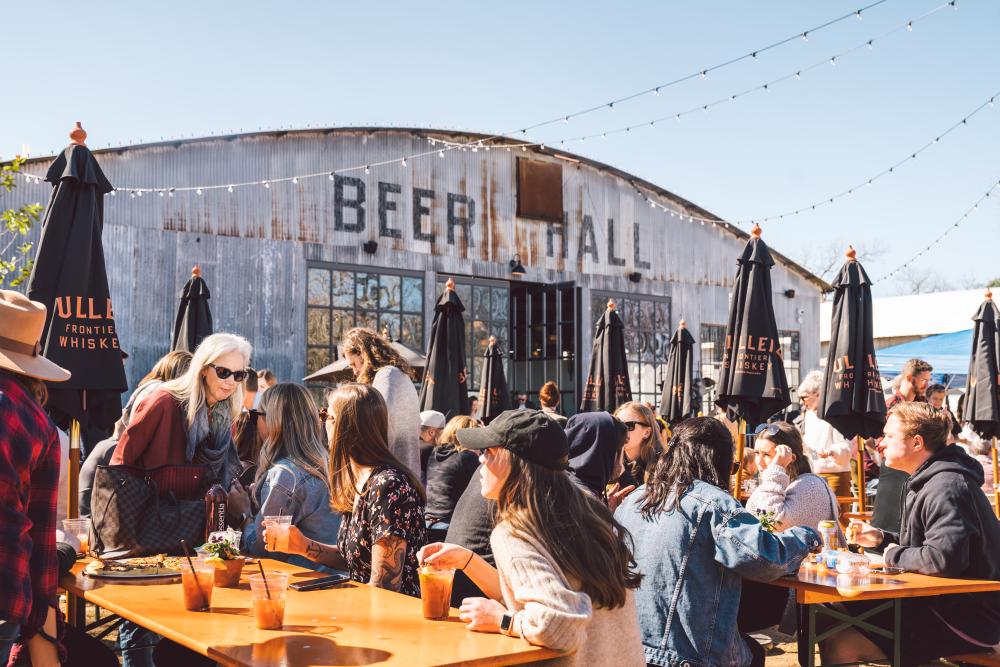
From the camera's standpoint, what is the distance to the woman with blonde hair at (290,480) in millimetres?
4191

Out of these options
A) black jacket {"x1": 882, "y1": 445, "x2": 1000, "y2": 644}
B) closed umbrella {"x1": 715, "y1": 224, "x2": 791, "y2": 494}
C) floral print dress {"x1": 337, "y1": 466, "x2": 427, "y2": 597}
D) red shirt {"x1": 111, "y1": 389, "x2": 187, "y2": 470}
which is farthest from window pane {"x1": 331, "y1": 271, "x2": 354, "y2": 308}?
black jacket {"x1": 882, "y1": 445, "x2": 1000, "y2": 644}

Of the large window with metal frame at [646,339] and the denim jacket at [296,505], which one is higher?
the large window with metal frame at [646,339]

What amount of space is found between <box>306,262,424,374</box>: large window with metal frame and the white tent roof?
18.9 metres

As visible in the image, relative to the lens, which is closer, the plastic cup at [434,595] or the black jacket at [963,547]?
the plastic cup at [434,595]

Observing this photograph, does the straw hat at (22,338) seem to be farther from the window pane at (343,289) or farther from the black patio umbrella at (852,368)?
the window pane at (343,289)

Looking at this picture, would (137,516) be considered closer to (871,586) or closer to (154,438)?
(154,438)

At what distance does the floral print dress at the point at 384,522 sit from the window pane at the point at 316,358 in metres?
10.0

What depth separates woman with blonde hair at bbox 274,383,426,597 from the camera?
358 centimetres

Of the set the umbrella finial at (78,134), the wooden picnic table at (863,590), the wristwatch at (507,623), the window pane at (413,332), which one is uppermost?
the umbrella finial at (78,134)

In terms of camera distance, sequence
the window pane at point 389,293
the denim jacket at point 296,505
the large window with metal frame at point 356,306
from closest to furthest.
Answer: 1. the denim jacket at point 296,505
2. the large window with metal frame at point 356,306
3. the window pane at point 389,293

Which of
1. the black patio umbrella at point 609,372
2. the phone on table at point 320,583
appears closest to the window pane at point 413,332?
the black patio umbrella at point 609,372

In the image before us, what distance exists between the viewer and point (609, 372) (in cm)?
1206

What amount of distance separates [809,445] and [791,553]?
5227 millimetres

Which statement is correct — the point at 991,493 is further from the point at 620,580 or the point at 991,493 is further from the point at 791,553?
the point at 620,580
